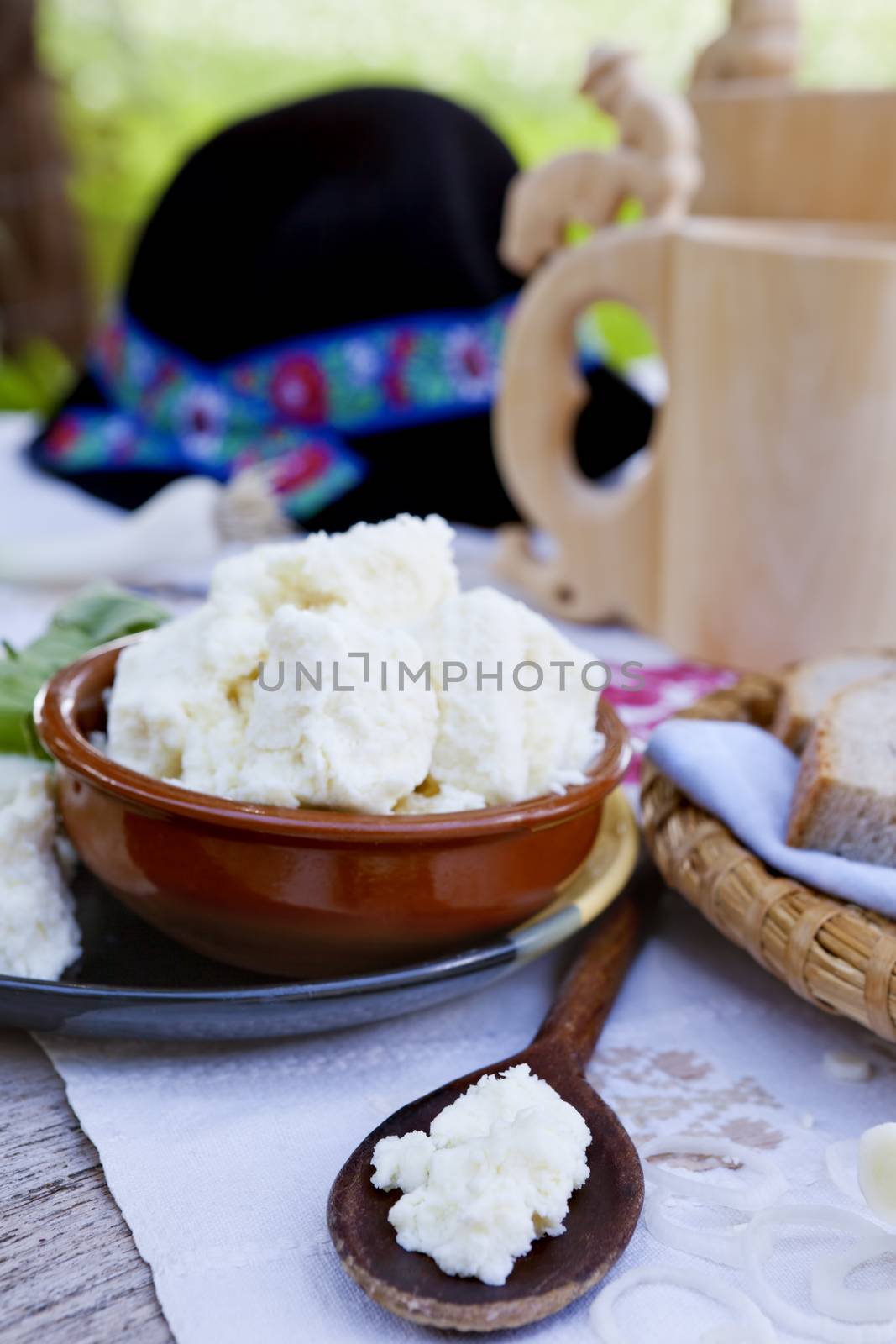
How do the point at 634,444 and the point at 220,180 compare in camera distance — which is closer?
the point at 634,444

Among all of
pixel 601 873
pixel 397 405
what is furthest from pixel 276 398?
pixel 601 873

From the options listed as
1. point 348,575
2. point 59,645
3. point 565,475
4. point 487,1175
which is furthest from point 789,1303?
point 565,475

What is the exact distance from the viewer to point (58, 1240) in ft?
1.65

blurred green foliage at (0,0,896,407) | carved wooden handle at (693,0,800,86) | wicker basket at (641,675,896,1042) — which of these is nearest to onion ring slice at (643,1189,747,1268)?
wicker basket at (641,675,896,1042)

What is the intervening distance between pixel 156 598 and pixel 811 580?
64 centimetres

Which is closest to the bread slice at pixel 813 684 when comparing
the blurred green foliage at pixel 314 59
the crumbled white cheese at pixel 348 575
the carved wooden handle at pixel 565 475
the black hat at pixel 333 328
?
the crumbled white cheese at pixel 348 575

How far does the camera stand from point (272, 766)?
0.59 m

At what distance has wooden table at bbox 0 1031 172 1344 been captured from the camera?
0.46 meters

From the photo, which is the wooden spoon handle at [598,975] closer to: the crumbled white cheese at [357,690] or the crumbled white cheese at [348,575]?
the crumbled white cheese at [357,690]

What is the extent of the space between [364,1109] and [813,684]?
1.38ft

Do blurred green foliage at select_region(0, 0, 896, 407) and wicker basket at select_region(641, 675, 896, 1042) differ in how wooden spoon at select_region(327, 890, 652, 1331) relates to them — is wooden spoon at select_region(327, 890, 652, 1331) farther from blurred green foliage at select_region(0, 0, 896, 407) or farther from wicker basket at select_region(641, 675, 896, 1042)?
blurred green foliage at select_region(0, 0, 896, 407)

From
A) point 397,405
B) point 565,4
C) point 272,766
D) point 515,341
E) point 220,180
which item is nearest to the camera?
point 272,766

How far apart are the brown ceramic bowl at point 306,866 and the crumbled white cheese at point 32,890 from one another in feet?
0.07

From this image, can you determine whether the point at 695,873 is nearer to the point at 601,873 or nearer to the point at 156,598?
the point at 601,873
